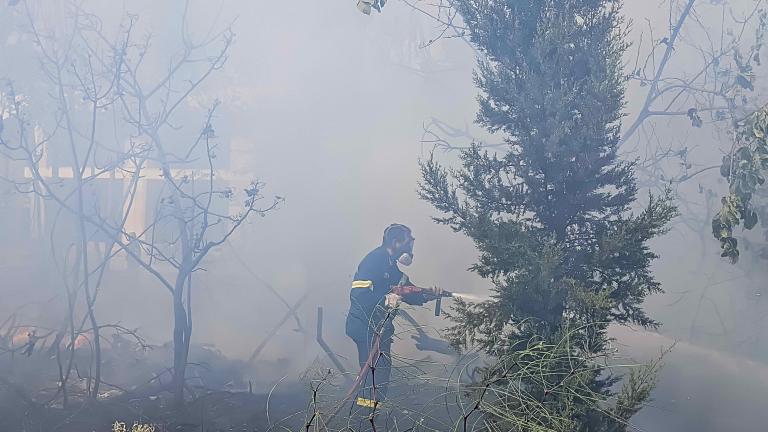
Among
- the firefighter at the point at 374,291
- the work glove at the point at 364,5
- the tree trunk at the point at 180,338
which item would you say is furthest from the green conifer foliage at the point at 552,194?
the tree trunk at the point at 180,338

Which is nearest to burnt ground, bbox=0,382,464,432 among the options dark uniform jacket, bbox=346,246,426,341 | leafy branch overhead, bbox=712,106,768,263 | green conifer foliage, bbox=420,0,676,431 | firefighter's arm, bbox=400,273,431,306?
dark uniform jacket, bbox=346,246,426,341

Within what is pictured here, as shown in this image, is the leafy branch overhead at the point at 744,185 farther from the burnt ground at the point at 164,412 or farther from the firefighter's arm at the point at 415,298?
the burnt ground at the point at 164,412

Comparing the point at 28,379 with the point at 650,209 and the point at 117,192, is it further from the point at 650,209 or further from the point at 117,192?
the point at 650,209

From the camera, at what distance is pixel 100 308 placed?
6.22 meters

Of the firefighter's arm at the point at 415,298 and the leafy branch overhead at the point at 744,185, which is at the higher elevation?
the leafy branch overhead at the point at 744,185

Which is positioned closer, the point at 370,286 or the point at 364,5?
the point at 364,5

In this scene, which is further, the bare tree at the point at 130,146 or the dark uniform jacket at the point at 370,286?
the bare tree at the point at 130,146

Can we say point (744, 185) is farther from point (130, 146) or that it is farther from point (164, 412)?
point (130, 146)

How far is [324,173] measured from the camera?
6.26 m

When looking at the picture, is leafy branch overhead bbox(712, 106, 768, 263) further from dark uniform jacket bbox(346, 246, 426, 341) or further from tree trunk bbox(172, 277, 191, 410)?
tree trunk bbox(172, 277, 191, 410)

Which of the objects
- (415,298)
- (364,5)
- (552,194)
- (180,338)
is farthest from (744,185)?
(180,338)

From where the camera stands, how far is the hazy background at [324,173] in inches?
243

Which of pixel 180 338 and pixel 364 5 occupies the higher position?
pixel 364 5

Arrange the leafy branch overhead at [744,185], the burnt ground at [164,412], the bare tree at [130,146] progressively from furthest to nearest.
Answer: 1. the bare tree at [130,146]
2. the burnt ground at [164,412]
3. the leafy branch overhead at [744,185]
